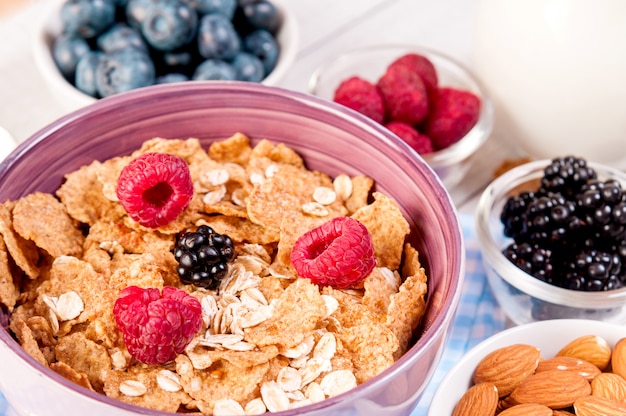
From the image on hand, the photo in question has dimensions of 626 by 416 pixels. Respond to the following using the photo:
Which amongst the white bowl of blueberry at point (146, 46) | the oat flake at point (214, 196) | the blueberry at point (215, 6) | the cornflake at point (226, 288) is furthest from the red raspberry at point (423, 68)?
the oat flake at point (214, 196)

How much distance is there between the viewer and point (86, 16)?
60.2 inches

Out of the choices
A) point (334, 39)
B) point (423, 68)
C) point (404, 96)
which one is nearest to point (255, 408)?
point (404, 96)

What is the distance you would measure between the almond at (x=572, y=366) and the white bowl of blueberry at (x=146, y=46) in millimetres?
740

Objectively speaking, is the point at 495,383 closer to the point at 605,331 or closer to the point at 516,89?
the point at 605,331

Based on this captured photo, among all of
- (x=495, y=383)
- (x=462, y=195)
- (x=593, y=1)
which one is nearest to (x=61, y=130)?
(x=495, y=383)

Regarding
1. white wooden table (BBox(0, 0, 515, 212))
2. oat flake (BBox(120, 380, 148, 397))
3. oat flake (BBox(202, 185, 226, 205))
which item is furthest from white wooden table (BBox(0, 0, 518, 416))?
oat flake (BBox(120, 380, 148, 397))

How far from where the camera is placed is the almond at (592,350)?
107cm

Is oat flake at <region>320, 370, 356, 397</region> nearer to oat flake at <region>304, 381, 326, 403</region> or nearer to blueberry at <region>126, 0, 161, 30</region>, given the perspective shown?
oat flake at <region>304, 381, 326, 403</region>

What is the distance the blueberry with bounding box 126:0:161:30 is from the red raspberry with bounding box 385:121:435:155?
1.73 ft

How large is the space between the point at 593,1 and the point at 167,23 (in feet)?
2.47

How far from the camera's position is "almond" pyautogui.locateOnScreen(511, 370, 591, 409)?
1013 mm

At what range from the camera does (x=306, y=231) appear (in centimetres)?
104

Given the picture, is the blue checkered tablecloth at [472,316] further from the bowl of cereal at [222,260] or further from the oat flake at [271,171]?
the oat flake at [271,171]

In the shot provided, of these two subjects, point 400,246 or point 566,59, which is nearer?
point 400,246
